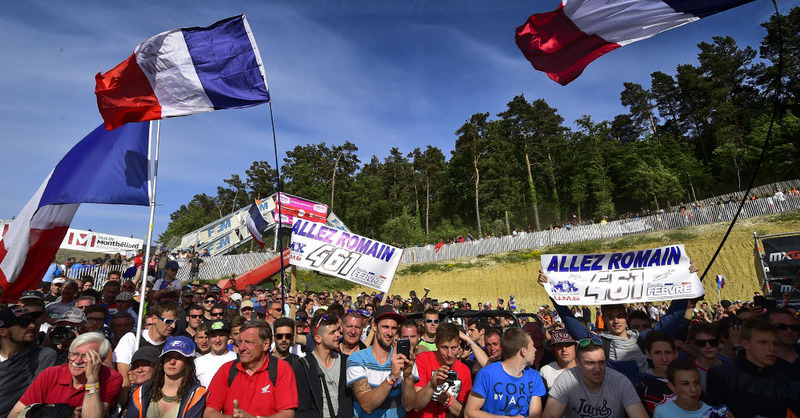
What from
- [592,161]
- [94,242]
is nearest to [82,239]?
[94,242]

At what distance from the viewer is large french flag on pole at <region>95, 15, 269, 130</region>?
685 centimetres

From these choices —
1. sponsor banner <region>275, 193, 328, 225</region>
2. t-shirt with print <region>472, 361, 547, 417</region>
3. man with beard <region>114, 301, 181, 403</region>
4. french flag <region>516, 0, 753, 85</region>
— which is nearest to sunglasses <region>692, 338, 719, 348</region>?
t-shirt with print <region>472, 361, 547, 417</region>

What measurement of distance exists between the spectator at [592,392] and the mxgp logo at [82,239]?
1303 inches

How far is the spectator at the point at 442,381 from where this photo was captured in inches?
131

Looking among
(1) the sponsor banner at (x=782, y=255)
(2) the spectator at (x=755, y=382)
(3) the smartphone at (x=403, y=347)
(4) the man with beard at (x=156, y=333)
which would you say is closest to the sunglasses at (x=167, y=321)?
(4) the man with beard at (x=156, y=333)

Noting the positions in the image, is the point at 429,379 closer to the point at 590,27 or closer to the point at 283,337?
the point at 283,337

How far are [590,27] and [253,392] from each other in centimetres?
633

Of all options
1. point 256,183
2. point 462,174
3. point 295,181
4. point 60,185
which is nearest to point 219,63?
point 60,185

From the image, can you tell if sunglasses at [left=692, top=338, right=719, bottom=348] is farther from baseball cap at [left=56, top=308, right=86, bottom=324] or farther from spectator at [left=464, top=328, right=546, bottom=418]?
baseball cap at [left=56, top=308, right=86, bottom=324]

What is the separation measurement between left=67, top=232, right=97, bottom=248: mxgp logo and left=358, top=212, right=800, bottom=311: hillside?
18134 millimetres

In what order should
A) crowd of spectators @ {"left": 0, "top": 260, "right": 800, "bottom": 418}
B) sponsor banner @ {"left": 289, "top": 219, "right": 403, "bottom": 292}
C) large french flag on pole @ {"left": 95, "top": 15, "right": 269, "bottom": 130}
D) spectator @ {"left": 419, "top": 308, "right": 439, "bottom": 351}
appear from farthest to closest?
sponsor banner @ {"left": 289, "top": 219, "right": 403, "bottom": 292} → large french flag on pole @ {"left": 95, "top": 15, "right": 269, "bottom": 130} → spectator @ {"left": 419, "top": 308, "right": 439, "bottom": 351} → crowd of spectators @ {"left": 0, "top": 260, "right": 800, "bottom": 418}

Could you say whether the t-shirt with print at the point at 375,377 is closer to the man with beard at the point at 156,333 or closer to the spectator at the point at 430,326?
the spectator at the point at 430,326

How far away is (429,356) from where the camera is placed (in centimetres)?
419

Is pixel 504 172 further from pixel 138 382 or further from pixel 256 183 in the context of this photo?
pixel 138 382
